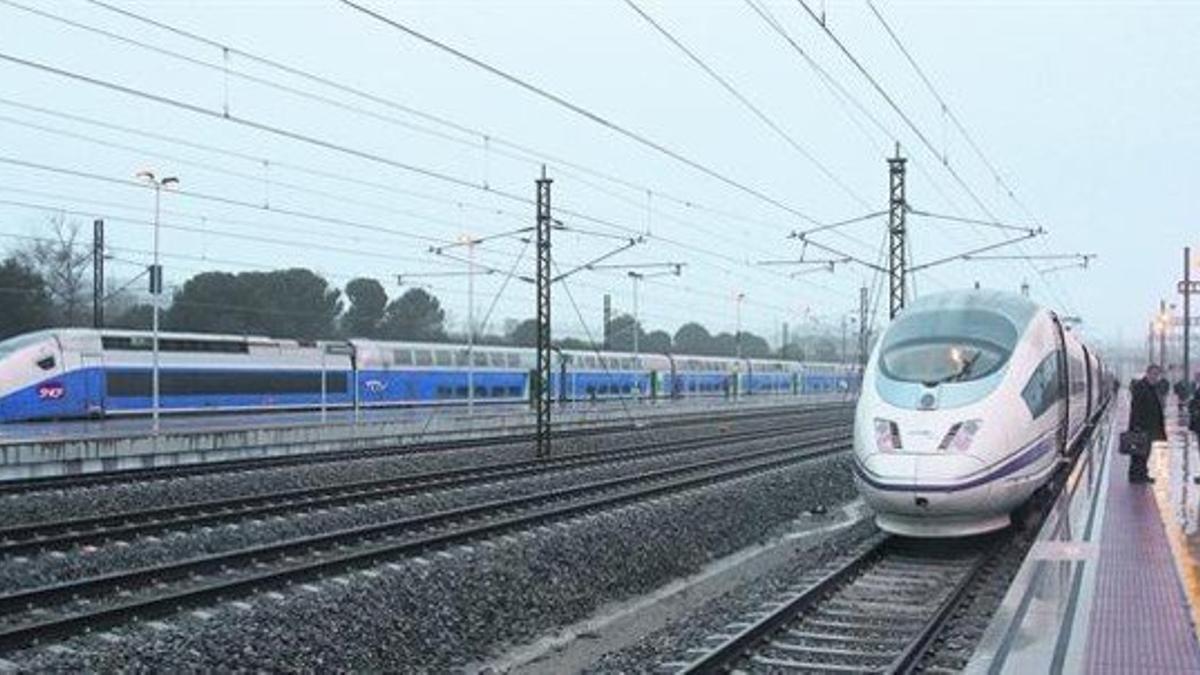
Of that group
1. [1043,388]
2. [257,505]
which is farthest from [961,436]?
[257,505]

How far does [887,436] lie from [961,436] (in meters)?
0.81

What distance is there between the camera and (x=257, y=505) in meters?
19.5

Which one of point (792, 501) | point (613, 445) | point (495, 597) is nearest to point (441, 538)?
point (495, 597)

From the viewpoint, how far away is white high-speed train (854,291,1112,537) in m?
13.5

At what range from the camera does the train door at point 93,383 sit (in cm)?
3753

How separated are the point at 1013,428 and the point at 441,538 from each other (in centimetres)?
Result: 698

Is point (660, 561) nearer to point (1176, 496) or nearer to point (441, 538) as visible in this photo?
point (441, 538)

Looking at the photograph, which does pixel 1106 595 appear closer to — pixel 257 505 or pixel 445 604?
pixel 445 604

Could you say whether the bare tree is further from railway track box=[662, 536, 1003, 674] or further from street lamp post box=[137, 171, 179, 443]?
railway track box=[662, 536, 1003, 674]

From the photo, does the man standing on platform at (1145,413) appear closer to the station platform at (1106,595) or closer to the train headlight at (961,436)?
the station platform at (1106,595)

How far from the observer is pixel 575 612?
13.4 m

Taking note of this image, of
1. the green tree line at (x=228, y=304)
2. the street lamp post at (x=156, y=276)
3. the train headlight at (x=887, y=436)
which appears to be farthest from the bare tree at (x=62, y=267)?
the train headlight at (x=887, y=436)

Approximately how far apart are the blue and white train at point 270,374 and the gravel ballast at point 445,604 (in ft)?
80.1

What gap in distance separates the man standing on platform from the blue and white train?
97.7 ft
